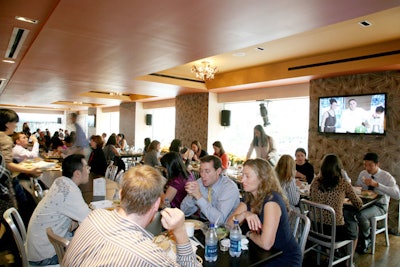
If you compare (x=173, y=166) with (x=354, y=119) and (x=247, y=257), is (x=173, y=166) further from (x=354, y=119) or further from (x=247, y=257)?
(x=354, y=119)

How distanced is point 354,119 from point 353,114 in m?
0.10

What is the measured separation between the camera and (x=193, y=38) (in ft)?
11.1

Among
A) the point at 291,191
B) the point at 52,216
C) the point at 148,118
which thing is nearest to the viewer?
the point at 52,216

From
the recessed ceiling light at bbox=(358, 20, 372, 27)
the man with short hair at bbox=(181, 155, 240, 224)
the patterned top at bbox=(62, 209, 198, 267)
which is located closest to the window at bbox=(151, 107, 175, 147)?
the recessed ceiling light at bbox=(358, 20, 372, 27)

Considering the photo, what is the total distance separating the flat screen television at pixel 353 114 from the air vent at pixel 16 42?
5.30m

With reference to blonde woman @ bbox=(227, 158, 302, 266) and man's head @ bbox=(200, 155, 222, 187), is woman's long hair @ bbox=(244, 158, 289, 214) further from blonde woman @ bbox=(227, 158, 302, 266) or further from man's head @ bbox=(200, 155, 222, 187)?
man's head @ bbox=(200, 155, 222, 187)

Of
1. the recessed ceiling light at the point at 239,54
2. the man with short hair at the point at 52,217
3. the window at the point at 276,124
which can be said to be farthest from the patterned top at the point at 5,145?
the window at the point at 276,124

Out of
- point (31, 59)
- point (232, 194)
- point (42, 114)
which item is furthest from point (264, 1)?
point (42, 114)

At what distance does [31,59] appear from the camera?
4.78 m

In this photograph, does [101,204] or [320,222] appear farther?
[320,222]

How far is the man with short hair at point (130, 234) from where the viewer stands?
3.67 ft

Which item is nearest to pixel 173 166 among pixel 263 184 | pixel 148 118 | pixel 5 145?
pixel 263 184

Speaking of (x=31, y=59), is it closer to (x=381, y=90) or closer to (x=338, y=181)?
(x=338, y=181)

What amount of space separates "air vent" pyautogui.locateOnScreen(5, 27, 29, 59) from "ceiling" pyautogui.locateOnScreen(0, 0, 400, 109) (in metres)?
0.07
